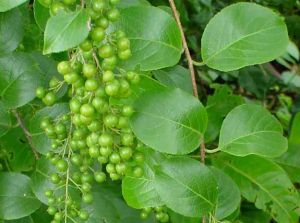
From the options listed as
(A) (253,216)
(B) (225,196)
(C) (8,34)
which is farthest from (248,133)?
(A) (253,216)

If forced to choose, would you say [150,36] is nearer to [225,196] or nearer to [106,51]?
[106,51]

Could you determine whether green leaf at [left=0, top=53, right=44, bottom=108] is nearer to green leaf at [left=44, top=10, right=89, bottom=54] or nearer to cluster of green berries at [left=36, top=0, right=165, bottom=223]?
cluster of green berries at [left=36, top=0, right=165, bottom=223]

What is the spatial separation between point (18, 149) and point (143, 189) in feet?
1.63

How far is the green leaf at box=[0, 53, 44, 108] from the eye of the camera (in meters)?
1.35

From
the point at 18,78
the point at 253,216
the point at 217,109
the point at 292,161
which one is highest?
the point at 18,78

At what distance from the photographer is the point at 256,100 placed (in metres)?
3.10

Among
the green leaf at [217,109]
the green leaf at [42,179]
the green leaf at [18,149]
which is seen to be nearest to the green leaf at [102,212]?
the green leaf at [42,179]

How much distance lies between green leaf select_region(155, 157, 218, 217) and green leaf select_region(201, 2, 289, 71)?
0.22 m

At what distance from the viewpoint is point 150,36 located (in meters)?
1.13

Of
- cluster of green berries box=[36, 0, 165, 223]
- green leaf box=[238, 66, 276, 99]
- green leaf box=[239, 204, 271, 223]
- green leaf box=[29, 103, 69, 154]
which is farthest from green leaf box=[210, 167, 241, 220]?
green leaf box=[238, 66, 276, 99]

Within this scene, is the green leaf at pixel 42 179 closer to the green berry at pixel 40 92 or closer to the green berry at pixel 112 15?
the green berry at pixel 40 92

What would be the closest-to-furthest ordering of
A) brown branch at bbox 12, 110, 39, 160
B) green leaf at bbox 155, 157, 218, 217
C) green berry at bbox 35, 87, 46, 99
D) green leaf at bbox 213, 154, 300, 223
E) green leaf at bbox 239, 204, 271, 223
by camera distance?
green leaf at bbox 155, 157, 218, 217 → green berry at bbox 35, 87, 46, 99 → brown branch at bbox 12, 110, 39, 160 → green leaf at bbox 213, 154, 300, 223 → green leaf at bbox 239, 204, 271, 223

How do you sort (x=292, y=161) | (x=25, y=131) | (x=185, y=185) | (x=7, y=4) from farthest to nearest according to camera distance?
(x=292, y=161) < (x=25, y=131) < (x=185, y=185) < (x=7, y=4)

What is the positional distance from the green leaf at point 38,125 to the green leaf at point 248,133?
0.39 metres
